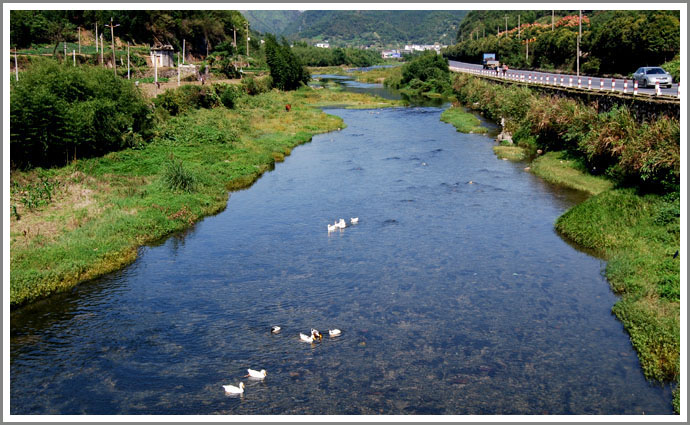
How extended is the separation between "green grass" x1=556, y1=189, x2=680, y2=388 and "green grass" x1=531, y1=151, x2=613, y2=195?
448 centimetres

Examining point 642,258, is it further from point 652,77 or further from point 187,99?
point 187,99

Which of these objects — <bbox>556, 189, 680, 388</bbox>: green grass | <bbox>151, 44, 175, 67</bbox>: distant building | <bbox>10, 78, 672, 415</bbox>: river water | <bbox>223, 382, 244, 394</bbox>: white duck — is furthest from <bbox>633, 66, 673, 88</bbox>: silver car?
<bbox>151, 44, 175, 67</bbox>: distant building

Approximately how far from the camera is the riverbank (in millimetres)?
16645

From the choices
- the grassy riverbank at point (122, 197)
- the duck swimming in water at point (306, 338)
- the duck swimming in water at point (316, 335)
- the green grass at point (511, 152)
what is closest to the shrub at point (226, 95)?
the grassy riverbank at point (122, 197)

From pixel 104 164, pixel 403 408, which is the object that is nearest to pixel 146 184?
pixel 104 164

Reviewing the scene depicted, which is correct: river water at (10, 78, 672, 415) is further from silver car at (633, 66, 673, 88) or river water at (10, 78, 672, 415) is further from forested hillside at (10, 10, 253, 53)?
forested hillside at (10, 10, 253, 53)

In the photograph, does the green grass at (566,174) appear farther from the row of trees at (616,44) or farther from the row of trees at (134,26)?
the row of trees at (134,26)

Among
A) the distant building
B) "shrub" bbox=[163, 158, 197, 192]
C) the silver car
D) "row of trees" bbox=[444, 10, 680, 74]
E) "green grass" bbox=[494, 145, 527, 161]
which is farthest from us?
the distant building

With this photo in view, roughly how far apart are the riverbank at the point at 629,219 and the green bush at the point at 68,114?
2470 cm

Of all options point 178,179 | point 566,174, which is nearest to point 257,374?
point 178,179

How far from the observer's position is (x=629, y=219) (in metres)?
24.5

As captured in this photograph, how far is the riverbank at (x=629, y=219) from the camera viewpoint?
16645mm

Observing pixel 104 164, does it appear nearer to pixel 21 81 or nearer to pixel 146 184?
pixel 146 184

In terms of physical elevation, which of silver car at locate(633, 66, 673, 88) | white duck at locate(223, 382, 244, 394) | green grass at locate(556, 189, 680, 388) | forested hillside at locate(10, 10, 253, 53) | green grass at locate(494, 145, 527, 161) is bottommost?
white duck at locate(223, 382, 244, 394)
